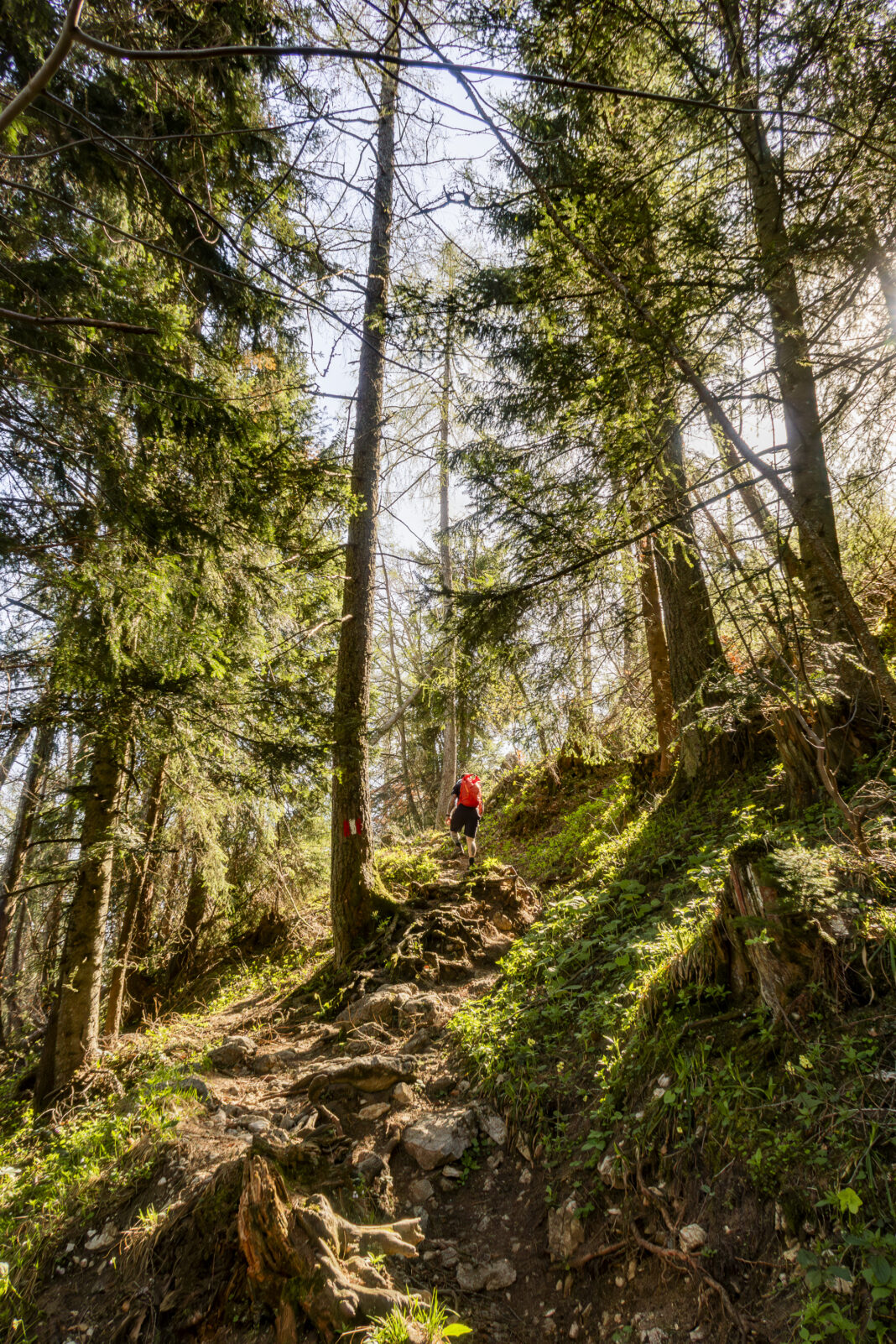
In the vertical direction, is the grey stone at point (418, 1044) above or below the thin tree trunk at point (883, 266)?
below

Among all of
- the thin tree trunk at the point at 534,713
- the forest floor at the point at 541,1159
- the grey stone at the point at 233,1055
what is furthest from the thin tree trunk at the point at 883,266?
the grey stone at the point at 233,1055

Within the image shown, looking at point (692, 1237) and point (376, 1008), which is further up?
point (376, 1008)

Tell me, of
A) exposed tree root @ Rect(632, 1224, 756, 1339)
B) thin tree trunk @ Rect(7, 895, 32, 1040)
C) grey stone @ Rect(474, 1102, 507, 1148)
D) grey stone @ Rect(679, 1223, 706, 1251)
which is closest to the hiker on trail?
grey stone @ Rect(474, 1102, 507, 1148)

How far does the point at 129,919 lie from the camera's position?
26.6ft

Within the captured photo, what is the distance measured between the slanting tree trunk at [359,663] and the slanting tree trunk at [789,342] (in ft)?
12.8

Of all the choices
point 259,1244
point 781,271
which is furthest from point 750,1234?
point 781,271

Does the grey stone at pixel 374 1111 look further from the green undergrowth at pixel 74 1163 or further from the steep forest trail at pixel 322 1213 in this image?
the green undergrowth at pixel 74 1163

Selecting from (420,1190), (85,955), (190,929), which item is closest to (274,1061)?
(420,1190)

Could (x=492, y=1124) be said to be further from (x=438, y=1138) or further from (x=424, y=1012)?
(x=424, y=1012)

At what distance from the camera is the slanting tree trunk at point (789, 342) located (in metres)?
3.44

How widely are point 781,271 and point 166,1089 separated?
7.09 metres

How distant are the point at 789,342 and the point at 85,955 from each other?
8.16 metres

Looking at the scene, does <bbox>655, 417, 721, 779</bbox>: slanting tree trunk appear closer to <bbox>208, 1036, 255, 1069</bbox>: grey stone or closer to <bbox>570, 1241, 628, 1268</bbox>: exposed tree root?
<bbox>570, 1241, 628, 1268</bbox>: exposed tree root

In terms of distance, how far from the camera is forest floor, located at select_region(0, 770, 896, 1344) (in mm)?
2277
